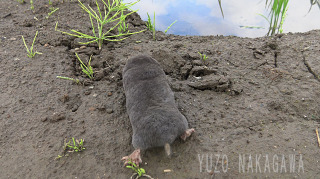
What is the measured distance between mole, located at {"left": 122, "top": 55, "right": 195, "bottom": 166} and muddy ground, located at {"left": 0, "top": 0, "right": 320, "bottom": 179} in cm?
19

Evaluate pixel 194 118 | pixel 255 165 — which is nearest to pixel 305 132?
pixel 255 165

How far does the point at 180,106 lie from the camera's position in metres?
2.51

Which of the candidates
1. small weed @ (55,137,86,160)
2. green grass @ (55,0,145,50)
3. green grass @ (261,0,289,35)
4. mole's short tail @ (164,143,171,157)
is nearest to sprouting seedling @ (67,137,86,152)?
small weed @ (55,137,86,160)

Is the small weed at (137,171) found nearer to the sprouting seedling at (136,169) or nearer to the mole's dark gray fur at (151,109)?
the sprouting seedling at (136,169)

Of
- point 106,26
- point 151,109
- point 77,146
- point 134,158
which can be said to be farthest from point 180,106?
point 106,26

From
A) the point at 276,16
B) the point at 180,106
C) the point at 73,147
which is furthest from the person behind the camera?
the point at 276,16

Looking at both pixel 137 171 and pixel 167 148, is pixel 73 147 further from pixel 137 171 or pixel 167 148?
pixel 167 148

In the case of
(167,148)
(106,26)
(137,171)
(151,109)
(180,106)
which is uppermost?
(106,26)

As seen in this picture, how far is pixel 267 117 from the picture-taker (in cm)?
237

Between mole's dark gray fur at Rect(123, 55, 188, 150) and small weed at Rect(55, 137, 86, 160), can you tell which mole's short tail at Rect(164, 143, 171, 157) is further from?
small weed at Rect(55, 137, 86, 160)

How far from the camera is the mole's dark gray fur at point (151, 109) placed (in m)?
1.83

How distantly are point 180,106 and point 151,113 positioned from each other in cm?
69

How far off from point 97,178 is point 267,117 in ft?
5.72

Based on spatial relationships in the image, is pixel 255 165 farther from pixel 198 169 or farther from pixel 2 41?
pixel 2 41
